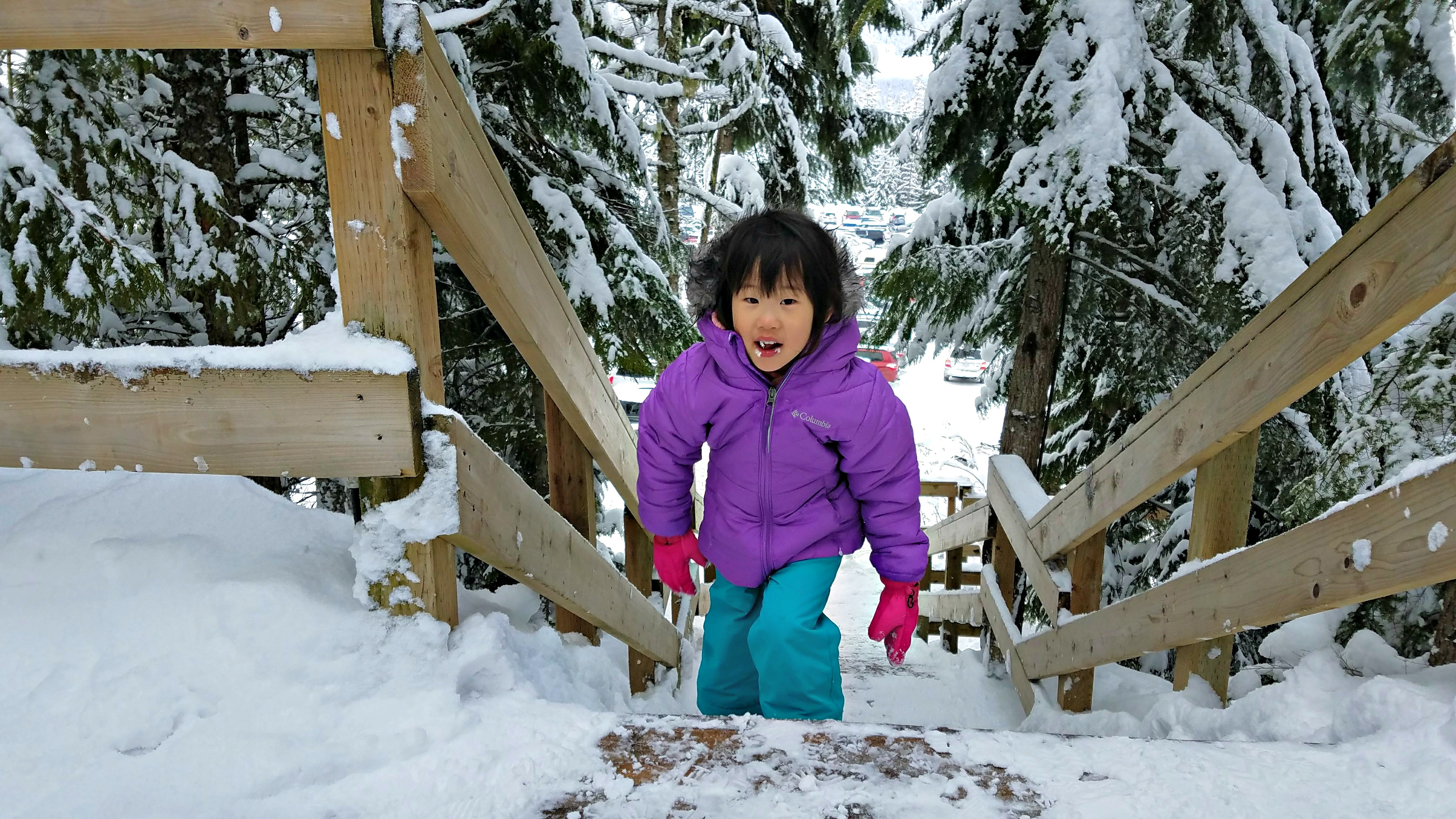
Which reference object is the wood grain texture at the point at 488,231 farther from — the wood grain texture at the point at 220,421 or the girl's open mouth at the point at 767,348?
the girl's open mouth at the point at 767,348

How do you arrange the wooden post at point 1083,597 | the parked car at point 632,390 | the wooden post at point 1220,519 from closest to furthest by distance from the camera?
the wooden post at point 1220,519 < the wooden post at point 1083,597 < the parked car at point 632,390

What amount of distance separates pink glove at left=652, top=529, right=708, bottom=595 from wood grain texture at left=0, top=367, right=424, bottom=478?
1.26 meters

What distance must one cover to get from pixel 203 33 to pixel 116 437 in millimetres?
694

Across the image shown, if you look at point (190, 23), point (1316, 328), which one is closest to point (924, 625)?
point (1316, 328)

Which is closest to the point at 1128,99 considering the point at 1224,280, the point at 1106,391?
the point at 1224,280

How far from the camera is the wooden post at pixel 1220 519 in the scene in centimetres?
202

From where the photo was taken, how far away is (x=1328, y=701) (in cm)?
172

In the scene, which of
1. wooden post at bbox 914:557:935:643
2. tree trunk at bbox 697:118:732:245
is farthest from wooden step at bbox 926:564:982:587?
tree trunk at bbox 697:118:732:245

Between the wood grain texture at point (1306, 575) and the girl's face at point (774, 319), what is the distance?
1138 mm

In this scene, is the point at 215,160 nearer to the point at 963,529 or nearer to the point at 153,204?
the point at 153,204

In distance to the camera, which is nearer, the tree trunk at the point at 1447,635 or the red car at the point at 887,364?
the tree trunk at the point at 1447,635

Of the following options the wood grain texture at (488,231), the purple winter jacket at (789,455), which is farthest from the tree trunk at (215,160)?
the purple winter jacket at (789,455)

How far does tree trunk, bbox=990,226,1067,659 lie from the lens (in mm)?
4680

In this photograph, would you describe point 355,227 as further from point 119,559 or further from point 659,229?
point 659,229
